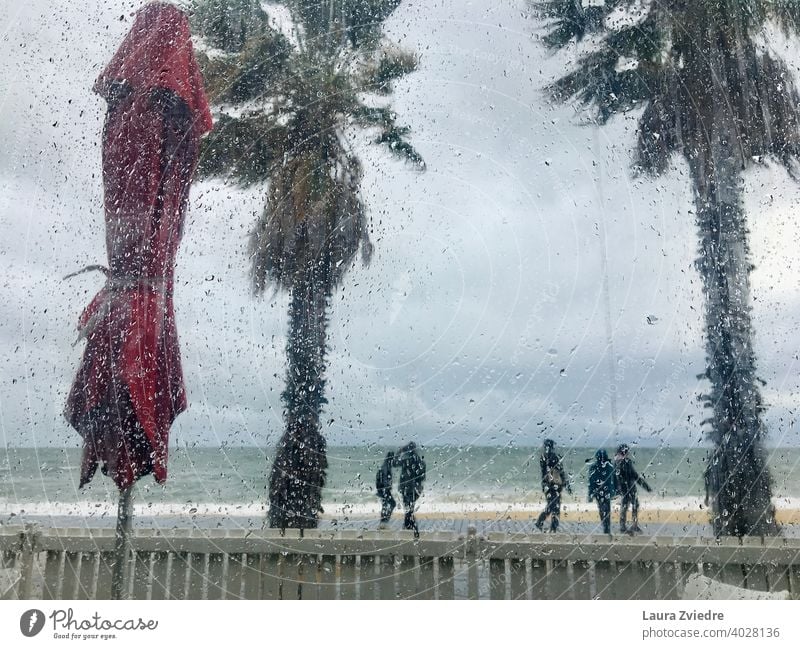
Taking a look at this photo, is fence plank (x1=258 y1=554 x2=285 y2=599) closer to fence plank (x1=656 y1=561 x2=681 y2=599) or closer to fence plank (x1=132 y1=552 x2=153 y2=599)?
fence plank (x1=132 y1=552 x2=153 y2=599)

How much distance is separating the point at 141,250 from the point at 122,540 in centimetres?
100

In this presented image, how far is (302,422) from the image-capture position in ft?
8.90

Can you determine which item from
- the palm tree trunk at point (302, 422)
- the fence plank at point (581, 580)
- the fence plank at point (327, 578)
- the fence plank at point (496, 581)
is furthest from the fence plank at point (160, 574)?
the fence plank at point (581, 580)

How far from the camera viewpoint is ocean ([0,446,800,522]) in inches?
101

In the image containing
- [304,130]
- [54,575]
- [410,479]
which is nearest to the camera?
[54,575]

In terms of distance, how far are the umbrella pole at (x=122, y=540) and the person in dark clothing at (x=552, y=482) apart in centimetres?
138

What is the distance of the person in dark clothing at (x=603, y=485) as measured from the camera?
8.40 feet

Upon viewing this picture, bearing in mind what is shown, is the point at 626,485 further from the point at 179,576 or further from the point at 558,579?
A: the point at 179,576

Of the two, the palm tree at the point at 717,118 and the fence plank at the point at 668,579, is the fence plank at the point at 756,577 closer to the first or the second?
the palm tree at the point at 717,118

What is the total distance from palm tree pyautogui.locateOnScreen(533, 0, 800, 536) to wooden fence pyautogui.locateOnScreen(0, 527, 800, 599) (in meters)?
0.29

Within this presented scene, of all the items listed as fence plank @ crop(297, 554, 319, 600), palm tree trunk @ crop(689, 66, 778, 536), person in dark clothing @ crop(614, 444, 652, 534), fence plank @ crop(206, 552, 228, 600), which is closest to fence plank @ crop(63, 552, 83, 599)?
fence plank @ crop(206, 552, 228, 600)

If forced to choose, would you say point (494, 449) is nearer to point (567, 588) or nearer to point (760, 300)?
point (567, 588)
